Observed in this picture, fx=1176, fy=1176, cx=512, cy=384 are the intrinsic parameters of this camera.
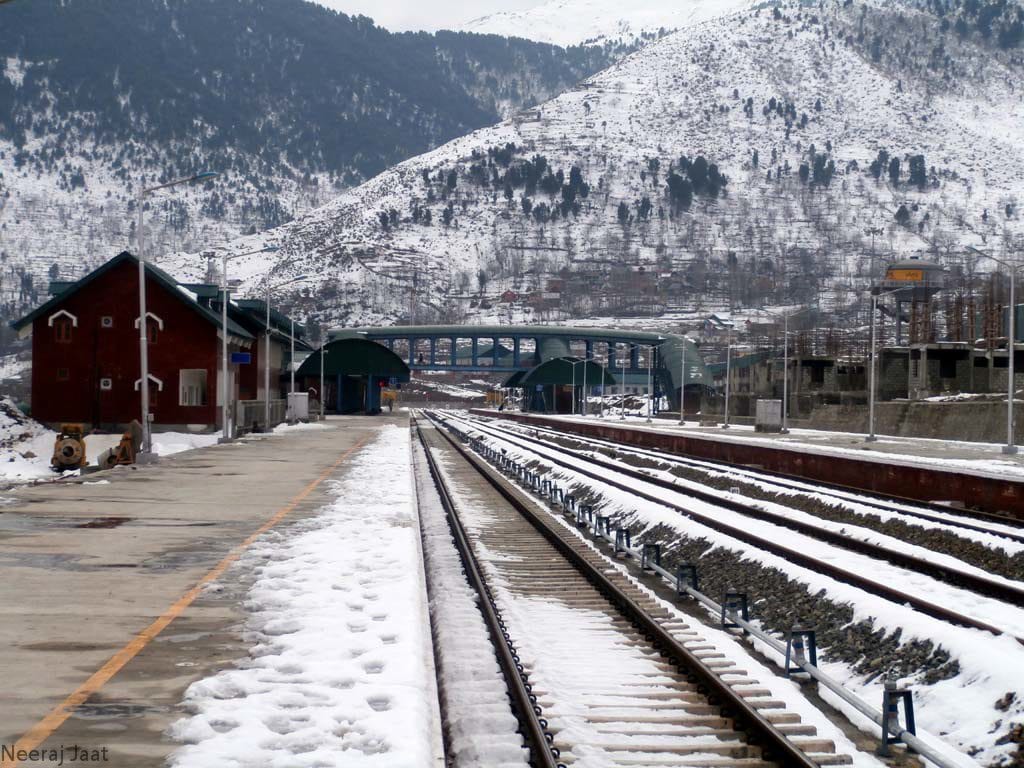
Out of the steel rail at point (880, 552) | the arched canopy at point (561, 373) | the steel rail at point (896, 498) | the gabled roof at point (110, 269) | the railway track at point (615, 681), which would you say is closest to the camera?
the railway track at point (615, 681)

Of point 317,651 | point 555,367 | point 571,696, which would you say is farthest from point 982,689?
point 555,367

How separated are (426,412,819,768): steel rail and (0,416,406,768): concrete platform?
12.9 feet

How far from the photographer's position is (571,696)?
9.67 meters

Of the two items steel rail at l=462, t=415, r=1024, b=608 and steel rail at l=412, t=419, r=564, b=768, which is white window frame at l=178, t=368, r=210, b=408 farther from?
steel rail at l=412, t=419, r=564, b=768

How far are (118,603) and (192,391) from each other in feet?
175

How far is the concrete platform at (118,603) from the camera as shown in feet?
25.1

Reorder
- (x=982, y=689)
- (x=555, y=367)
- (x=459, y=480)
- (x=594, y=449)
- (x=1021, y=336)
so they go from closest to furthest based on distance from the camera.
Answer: (x=982, y=689) < (x=459, y=480) < (x=594, y=449) < (x=1021, y=336) < (x=555, y=367)

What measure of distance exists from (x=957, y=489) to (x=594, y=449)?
90.1 ft

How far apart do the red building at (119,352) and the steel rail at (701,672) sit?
45630mm

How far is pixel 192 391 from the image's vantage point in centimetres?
6338

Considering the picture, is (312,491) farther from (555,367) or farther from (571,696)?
(555,367)

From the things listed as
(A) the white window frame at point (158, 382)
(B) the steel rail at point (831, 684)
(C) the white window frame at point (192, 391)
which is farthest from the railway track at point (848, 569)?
(A) the white window frame at point (158, 382)

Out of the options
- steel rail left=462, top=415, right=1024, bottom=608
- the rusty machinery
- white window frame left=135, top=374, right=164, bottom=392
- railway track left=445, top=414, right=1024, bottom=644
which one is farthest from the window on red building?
steel rail left=462, top=415, right=1024, bottom=608

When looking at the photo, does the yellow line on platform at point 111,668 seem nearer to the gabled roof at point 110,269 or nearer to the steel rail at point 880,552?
the steel rail at point 880,552
